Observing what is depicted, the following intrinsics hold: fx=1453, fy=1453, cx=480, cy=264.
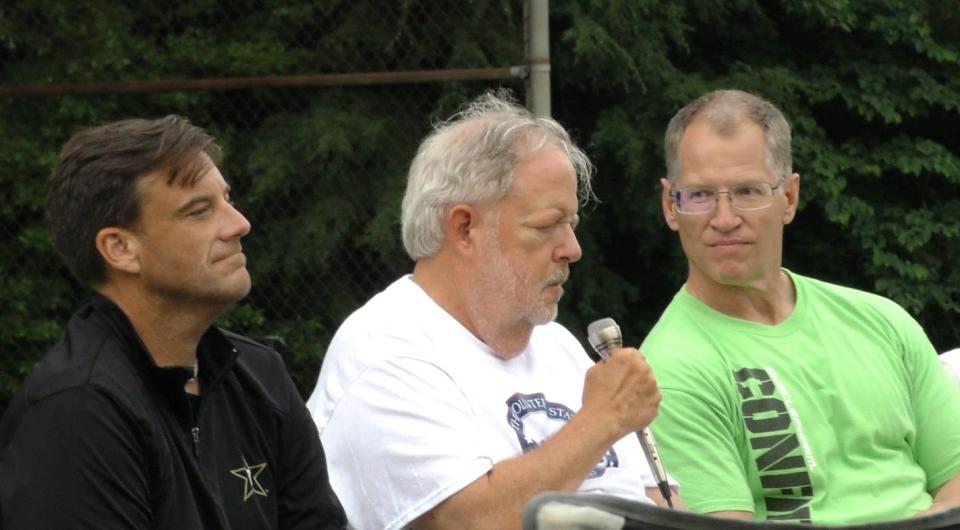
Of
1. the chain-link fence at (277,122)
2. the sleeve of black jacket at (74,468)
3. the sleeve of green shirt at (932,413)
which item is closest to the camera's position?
the sleeve of black jacket at (74,468)

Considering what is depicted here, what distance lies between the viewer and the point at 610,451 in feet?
10.3

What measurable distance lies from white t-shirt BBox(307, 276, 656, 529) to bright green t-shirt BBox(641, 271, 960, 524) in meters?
0.20

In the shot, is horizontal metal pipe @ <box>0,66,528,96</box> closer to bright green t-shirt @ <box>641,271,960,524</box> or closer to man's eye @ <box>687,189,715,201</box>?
man's eye @ <box>687,189,715,201</box>

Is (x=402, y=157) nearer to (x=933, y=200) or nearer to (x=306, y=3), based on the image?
(x=306, y=3)

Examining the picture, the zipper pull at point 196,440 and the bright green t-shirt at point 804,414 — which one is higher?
the zipper pull at point 196,440

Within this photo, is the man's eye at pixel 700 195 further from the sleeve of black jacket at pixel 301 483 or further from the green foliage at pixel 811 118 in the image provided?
the green foliage at pixel 811 118

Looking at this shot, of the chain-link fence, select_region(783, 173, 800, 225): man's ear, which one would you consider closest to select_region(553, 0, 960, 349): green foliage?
the chain-link fence

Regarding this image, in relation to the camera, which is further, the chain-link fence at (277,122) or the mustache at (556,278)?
the chain-link fence at (277,122)

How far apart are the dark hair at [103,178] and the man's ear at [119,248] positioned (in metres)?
0.01

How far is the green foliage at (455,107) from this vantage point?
6070 mm

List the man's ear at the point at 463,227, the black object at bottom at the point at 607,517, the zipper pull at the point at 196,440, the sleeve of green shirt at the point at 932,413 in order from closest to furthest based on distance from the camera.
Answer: the black object at bottom at the point at 607,517 → the zipper pull at the point at 196,440 → the man's ear at the point at 463,227 → the sleeve of green shirt at the point at 932,413

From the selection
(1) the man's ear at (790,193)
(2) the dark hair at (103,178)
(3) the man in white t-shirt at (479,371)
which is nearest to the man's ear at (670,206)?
(1) the man's ear at (790,193)

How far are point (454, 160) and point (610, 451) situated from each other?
28.1 inches

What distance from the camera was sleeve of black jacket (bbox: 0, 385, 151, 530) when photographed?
7.88 feet
